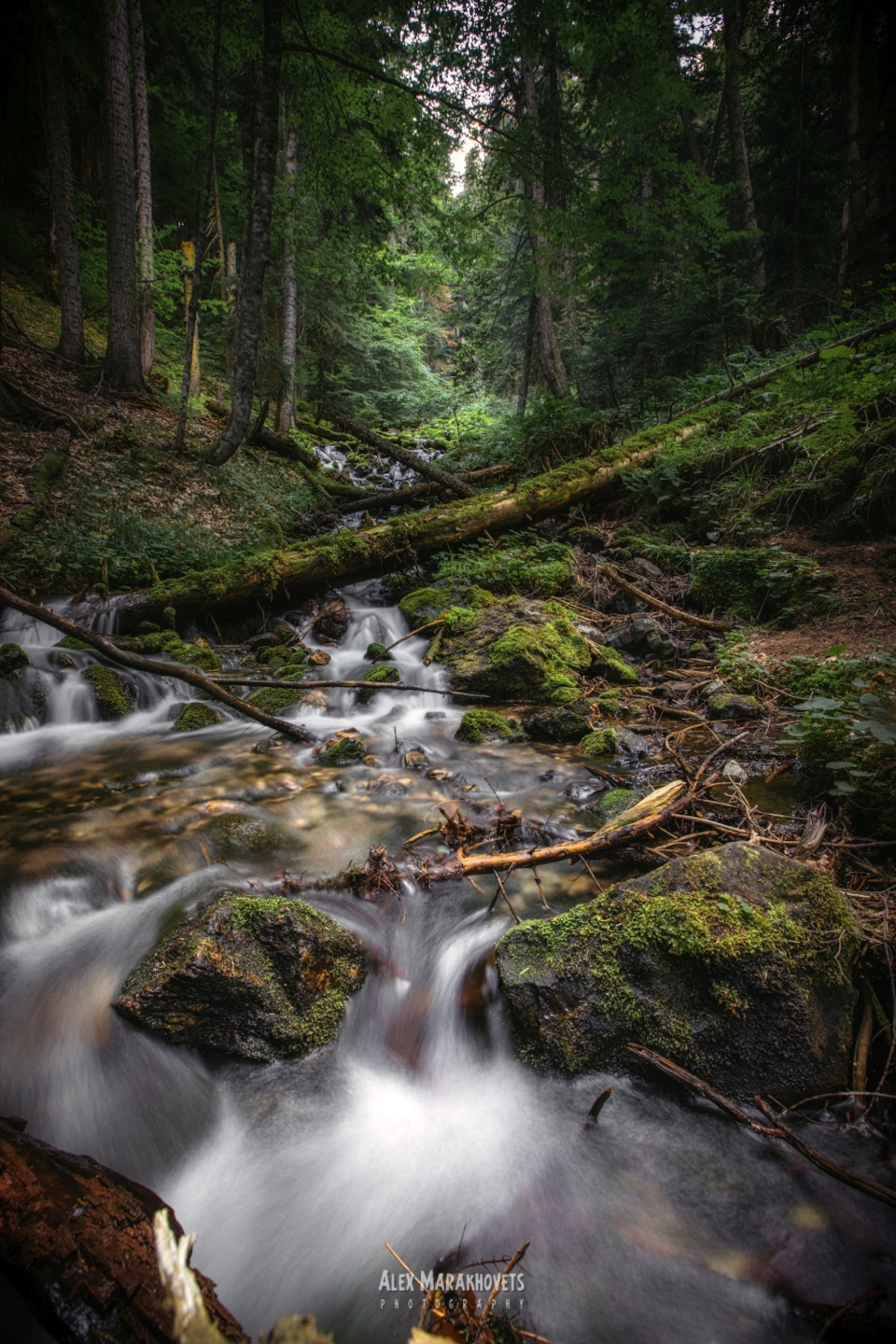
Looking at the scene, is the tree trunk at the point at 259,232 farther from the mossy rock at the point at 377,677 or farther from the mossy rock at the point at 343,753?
the mossy rock at the point at 343,753

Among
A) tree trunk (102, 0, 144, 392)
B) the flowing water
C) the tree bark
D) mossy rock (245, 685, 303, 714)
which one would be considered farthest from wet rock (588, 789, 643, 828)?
the tree bark

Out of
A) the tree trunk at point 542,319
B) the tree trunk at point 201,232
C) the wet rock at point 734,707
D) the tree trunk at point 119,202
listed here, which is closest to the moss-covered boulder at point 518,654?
the wet rock at point 734,707

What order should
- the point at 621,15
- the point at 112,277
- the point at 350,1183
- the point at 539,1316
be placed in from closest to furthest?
1. the point at 539,1316
2. the point at 350,1183
3. the point at 621,15
4. the point at 112,277

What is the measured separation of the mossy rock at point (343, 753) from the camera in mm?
5026

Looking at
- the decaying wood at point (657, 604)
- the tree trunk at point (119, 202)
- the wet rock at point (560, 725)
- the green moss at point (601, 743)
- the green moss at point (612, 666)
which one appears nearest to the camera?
the green moss at point (601, 743)

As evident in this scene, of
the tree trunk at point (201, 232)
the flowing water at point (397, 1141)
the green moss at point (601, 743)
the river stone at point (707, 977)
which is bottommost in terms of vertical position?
the flowing water at point (397, 1141)

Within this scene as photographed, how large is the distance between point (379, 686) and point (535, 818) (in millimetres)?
1863

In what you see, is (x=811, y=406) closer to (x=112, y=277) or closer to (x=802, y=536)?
(x=802, y=536)

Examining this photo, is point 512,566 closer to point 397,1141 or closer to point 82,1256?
point 397,1141

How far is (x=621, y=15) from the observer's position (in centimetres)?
923

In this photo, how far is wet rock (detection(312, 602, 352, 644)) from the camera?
812cm

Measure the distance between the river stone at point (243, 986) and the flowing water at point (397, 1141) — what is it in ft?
0.31

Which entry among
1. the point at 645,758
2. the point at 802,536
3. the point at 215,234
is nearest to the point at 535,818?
the point at 645,758

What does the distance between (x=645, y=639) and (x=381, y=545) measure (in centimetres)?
431
